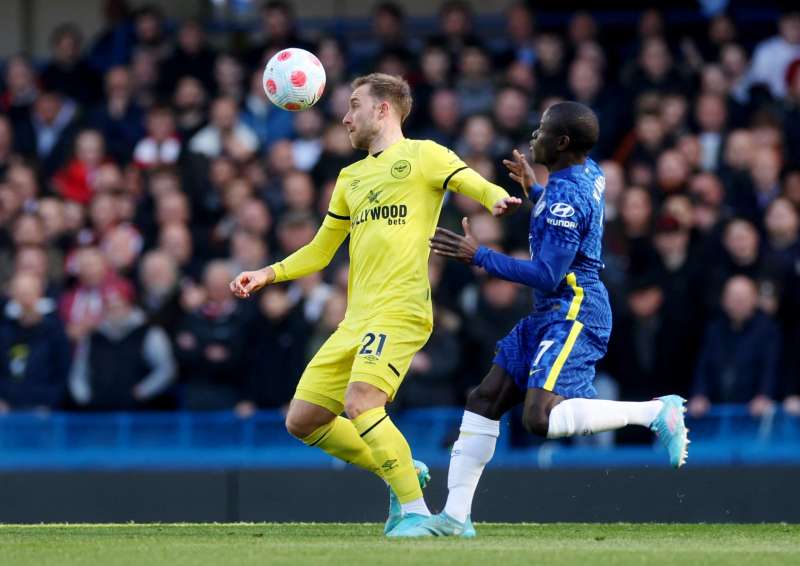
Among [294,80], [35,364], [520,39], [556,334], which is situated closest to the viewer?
[556,334]

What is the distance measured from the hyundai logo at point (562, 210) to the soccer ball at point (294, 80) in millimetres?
1872

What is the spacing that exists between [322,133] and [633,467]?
4.82m

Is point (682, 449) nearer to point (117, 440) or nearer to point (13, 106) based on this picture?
point (117, 440)

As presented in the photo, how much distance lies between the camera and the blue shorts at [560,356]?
318 inches

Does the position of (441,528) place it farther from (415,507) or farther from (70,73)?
(70,73)

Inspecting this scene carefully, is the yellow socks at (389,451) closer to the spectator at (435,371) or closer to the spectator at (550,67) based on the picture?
the spectator at (435,371)

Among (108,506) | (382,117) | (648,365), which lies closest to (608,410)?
(382,117)

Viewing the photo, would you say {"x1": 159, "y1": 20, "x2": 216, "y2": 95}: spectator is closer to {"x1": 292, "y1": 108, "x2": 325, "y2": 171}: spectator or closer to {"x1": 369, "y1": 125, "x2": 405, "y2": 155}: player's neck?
{"x1": 292, "y1": 108, "x2": 325, "y2": 171}: spectator

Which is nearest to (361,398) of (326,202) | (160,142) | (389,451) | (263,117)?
(389,451)

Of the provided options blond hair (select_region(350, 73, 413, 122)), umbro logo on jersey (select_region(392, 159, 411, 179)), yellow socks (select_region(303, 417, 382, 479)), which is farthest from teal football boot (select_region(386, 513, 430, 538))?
blond hair (select_region(350, 73, 413, 122))

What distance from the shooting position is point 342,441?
8.88m

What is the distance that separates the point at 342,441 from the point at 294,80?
6.55ft

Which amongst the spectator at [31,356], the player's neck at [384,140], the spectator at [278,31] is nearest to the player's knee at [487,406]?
the player's neck at [384,140]

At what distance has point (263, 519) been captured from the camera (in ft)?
38.3
